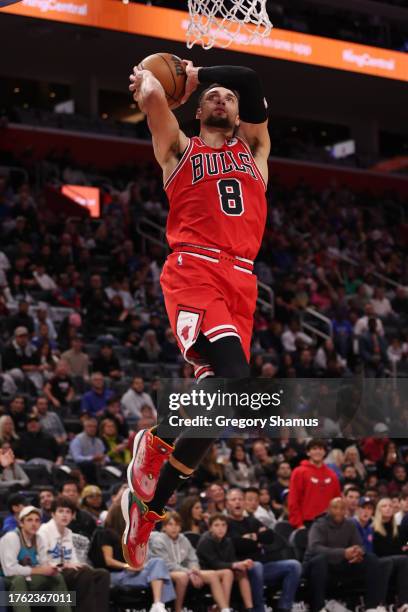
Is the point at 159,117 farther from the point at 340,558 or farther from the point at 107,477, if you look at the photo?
the point at 107,477

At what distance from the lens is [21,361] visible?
15023 mm

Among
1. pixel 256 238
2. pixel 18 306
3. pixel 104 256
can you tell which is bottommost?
pixel 256 238

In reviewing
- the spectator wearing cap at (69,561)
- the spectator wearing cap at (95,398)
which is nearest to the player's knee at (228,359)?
the spectator wearing cap at (69,561)

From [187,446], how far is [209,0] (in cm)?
286

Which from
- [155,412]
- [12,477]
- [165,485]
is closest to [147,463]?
[165,485]

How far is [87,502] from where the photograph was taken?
11586 mm

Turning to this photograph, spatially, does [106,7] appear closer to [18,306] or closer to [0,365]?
[18,306]

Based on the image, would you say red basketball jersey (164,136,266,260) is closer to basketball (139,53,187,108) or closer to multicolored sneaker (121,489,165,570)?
basketball (139,53,187,108)

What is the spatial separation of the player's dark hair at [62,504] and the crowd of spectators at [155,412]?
0.02 metres

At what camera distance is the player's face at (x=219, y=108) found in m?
6.32

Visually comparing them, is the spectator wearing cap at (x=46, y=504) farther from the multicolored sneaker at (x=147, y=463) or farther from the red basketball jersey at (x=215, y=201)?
the red basketball jersey at (x=215, y=201)

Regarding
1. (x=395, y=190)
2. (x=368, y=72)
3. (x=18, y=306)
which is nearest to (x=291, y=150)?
(x=395, y=190)

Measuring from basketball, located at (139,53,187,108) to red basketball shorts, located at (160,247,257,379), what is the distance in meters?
0.89

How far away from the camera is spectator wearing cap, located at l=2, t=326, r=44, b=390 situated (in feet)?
48.6
